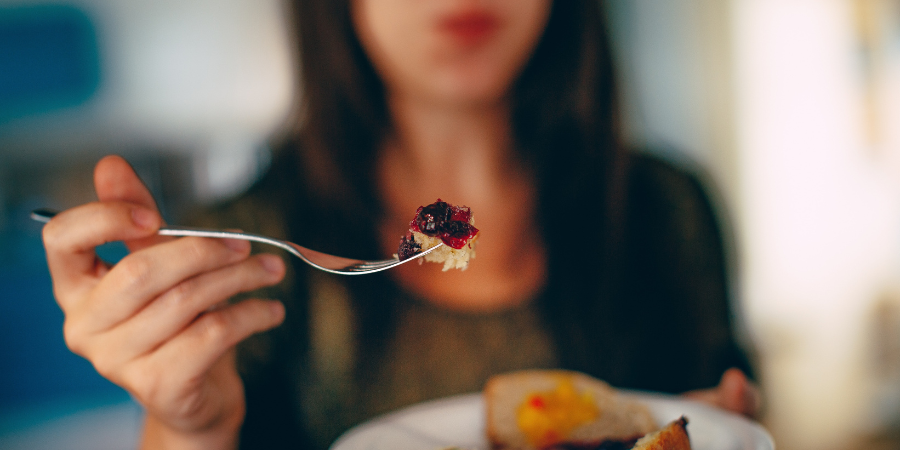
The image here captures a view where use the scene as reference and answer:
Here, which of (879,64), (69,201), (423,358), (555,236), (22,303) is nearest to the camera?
(423,358)

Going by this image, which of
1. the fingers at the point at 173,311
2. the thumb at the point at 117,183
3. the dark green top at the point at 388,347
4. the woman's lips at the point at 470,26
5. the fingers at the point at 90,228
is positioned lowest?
the dark green top at the point at 388,347

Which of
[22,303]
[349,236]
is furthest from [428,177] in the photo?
[22,303]

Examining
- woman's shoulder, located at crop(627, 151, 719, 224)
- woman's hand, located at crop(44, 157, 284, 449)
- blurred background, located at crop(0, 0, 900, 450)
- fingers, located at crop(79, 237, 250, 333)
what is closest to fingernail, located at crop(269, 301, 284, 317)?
woman's hand, located at crop(44, 157, 284, 449)

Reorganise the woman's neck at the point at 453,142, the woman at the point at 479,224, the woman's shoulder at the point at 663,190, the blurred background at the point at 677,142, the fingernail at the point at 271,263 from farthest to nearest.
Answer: the blurred background at the point at 677,142 < the woman's shoulder at the point at 663,190 < the woman's neck at the point at 453,142 < the woman at the point at 479,224 < the fingernail at the point at 271,263

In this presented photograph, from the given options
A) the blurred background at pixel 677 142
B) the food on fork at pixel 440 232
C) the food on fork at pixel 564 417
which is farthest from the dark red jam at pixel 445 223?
the blurred background at pixel 677 142

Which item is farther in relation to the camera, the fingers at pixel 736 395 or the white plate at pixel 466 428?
the fingers at pixel 736 395

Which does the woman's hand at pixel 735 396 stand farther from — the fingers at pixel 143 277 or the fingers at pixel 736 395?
the fingers at pixel 143 277

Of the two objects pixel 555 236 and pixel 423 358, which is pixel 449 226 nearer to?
pixel 423 358

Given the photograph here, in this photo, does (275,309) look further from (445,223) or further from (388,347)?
(388,347)

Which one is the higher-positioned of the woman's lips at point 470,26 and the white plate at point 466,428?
the woman's lips at point 470,26
